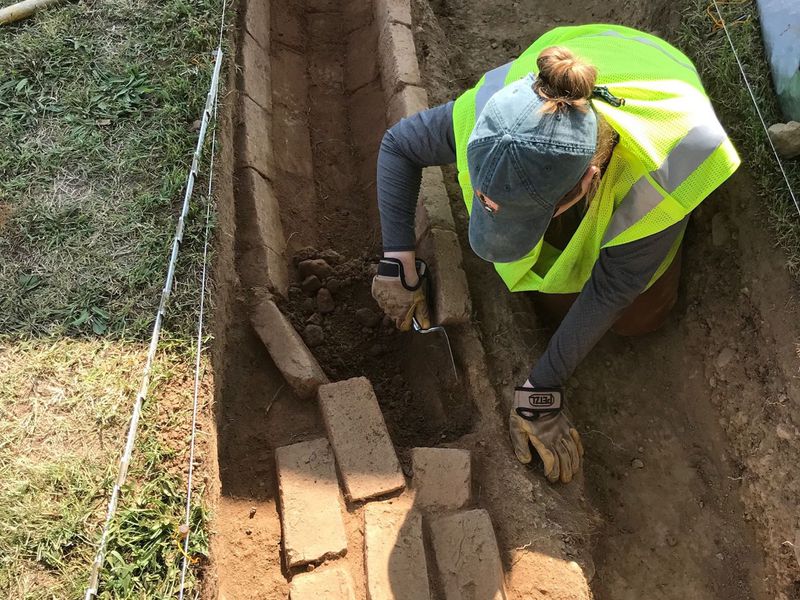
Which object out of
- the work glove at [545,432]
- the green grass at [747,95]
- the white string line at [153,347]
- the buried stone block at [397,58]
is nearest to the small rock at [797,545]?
the work glove at [545,432]

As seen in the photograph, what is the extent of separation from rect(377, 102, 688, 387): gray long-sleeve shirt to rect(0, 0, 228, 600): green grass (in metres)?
0.82

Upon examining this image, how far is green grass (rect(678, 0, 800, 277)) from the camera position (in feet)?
8.25

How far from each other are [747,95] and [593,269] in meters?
1.16

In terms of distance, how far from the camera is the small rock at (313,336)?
9.52 feet

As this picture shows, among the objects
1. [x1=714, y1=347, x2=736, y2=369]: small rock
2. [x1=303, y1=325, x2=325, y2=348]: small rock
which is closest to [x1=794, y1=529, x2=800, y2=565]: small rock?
[x1=714, y1=347, x2=736, y2=369]: small rock

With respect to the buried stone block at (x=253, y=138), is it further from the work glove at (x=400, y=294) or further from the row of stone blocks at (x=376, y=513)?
the row of stone blocks at (x=376, y=513)

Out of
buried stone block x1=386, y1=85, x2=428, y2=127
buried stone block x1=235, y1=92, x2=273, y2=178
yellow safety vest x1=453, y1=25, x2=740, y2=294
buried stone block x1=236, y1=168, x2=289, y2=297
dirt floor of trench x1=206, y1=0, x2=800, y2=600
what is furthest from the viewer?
buried stone block x1=386, y1=85, x2=428, y2=127

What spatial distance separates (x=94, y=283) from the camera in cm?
259

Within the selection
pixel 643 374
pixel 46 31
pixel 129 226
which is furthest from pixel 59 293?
pixel 643 374

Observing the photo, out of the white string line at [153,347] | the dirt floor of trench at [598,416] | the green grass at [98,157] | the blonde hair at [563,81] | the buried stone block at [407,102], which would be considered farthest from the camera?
the buried stone block at [407,102]

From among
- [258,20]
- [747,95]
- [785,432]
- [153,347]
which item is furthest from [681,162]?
[258,20]

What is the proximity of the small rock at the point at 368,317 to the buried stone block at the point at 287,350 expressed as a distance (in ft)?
1.19

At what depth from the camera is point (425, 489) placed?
2.47 meters

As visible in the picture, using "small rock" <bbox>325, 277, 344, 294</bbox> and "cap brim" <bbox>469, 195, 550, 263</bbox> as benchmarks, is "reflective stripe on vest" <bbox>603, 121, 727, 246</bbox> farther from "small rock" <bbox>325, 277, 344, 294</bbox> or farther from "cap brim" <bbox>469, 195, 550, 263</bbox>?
"small rock" <bbox>325, 277, 344, 294</bbox>
